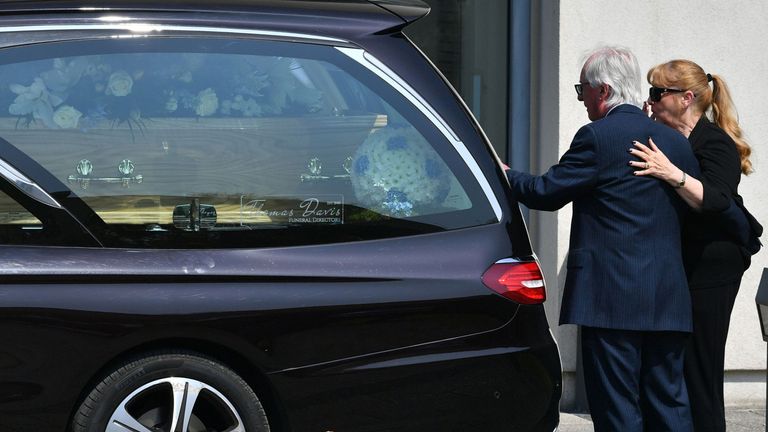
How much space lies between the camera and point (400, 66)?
3.77m

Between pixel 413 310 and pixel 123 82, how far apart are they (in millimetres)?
1204

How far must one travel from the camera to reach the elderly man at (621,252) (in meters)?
4.03

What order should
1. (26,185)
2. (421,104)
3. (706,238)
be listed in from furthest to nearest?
1. (706,238)
2. (421,104)
3. (26,185)

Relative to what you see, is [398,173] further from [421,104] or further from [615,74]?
[615,74]

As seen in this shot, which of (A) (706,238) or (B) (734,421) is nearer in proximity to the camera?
(A) (706,238)

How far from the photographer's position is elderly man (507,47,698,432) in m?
4.03

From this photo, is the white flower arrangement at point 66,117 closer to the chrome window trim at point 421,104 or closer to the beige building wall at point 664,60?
the chrome window trim at point 421,104

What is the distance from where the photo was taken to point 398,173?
375cm

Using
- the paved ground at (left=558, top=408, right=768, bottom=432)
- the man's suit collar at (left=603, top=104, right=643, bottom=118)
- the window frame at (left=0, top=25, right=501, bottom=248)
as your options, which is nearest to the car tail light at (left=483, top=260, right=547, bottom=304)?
the window frame at (left=0, top=25, right=501, bottom=248)

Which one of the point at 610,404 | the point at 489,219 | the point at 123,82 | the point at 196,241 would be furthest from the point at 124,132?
→ the point at 610,404

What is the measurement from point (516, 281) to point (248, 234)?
3.02ft

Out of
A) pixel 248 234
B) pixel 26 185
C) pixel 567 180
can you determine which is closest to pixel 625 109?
pixel 567 180

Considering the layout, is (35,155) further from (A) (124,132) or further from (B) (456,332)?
(B) (456,332)

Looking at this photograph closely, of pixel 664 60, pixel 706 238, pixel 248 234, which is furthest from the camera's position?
pixel 664 60
